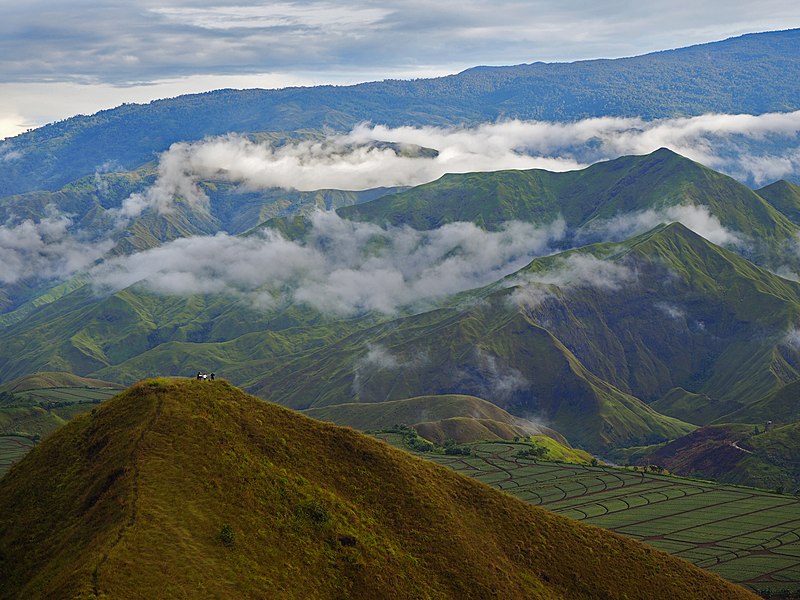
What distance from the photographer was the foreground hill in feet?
336

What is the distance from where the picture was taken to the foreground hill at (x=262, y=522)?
102m

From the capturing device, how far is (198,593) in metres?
95.9

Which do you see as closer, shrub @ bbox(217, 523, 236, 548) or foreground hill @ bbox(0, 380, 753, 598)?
foreground hill @ bbox(0, 380, 753, 598)

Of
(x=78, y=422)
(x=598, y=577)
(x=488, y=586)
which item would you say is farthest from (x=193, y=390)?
(x=598, y=577)

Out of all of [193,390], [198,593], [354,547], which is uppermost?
[193,390]

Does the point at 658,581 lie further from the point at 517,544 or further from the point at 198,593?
the point at 198,593

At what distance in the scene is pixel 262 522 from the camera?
11550cm

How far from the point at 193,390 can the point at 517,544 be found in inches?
2194

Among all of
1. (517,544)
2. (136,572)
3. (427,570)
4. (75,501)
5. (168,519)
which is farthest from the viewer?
(517,544)

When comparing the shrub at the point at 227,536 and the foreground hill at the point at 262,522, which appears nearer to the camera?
the foreground hill at the point at 262,522

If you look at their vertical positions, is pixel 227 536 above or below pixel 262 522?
above

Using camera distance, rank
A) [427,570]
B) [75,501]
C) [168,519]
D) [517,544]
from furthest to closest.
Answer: [517,544] < [427,570] < [75,501] < [168,519]

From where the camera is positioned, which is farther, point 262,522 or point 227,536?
point 262,522

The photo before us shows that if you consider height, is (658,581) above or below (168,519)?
below
